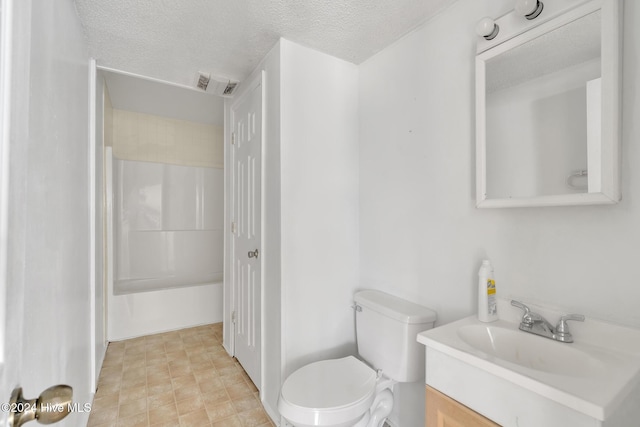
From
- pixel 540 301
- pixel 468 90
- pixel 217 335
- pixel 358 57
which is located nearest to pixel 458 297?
pixel 540 301

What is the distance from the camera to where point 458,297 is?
1.30m

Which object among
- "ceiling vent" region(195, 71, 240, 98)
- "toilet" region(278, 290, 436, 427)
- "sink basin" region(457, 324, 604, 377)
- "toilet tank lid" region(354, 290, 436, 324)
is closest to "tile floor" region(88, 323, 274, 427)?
"toilet" region(278, 290, 436, 427)

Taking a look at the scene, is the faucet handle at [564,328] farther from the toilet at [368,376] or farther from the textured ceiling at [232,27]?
the textured ceiling at [232,27]

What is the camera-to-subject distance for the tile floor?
1694 millimetres

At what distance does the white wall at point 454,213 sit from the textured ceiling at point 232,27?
162 mm

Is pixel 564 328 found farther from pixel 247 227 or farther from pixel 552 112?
pixel 247 227

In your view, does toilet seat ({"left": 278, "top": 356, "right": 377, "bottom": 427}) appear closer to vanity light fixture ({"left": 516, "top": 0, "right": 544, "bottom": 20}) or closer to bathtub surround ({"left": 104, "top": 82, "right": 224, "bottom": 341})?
vanity light fixture ({"left": 516, "top": 0, "right": 544, "bottom": 20})

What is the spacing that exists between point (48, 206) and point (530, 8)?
1.79 meters

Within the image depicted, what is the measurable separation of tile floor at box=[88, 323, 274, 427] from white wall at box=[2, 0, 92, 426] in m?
0.31

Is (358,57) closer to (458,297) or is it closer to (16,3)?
(458,297)

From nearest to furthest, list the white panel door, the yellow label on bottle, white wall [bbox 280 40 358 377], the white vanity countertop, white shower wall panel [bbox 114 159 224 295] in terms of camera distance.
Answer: the white vanity countertop → the yellow label on bottle → white wall [bbox 280 40 358 377] → the white panel door → white shower wall panel [bbox 114 159 224 295]

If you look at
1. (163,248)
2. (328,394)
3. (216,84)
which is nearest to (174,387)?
(328,394)

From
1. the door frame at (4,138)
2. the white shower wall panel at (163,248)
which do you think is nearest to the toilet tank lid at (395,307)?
the door frame at (4,138)

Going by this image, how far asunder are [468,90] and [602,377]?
1.12m
